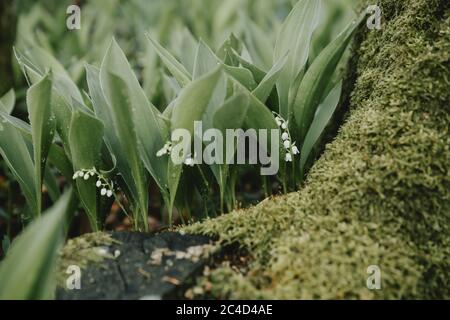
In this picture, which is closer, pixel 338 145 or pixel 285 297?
pixel 285 297

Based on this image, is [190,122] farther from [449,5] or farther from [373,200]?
[449,5]

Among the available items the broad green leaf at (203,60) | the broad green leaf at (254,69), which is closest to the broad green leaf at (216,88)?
the broad green leaf at (203,60)

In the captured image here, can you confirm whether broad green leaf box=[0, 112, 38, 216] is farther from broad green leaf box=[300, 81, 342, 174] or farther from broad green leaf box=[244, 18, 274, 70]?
broad green leaf box=[244, 18, 274, 70]

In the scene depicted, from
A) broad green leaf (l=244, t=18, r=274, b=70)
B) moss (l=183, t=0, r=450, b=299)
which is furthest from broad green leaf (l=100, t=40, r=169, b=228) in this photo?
broad green leaf (l=244, t=18, r=274, b=70)

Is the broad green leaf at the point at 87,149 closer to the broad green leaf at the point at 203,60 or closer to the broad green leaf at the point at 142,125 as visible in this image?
the broad green leaf at the point at 142,125
